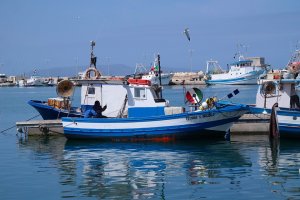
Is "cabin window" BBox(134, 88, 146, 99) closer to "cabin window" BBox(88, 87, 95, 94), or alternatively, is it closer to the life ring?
"cabin window" BBox(88, 87, 95, 94)

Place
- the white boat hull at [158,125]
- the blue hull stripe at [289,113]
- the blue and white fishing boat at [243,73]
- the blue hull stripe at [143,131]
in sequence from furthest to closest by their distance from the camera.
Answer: the blue and white fishing boat at [243,73], the blue hull stripe at [143,131], the white boat hull at [158,125], the blue hull stripe at [289,113]

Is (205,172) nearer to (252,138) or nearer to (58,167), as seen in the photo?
(58,167)

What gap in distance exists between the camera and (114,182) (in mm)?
17141

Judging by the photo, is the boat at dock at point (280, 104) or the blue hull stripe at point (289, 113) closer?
the blue hull stripe at point (289, 113)

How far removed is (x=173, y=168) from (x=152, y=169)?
29.4 inches

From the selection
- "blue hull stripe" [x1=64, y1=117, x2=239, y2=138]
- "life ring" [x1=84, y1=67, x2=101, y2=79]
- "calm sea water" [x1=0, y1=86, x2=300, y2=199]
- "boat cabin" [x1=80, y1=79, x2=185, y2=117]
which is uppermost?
"life ring" [x1=84, y1=67, x2=101, y2=79]

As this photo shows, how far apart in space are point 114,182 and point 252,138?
11.1 meters

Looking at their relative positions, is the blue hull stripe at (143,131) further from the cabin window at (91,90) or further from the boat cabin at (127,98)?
the cabin window at (91,90)

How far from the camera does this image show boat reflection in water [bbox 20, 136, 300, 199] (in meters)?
15.9

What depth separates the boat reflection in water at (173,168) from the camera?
15891 mm

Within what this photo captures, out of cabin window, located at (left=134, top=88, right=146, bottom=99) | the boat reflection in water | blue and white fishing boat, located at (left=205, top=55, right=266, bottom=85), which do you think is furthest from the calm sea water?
blue and white fishing boat, located at (left=205, top=55, right=266, bottom=85)

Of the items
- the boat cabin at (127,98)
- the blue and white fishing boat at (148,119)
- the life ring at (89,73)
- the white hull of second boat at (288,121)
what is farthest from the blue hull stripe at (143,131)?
the life ring at (89,73)

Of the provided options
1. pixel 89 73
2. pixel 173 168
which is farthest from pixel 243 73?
pixel 173 168

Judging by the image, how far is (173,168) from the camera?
19.5m
